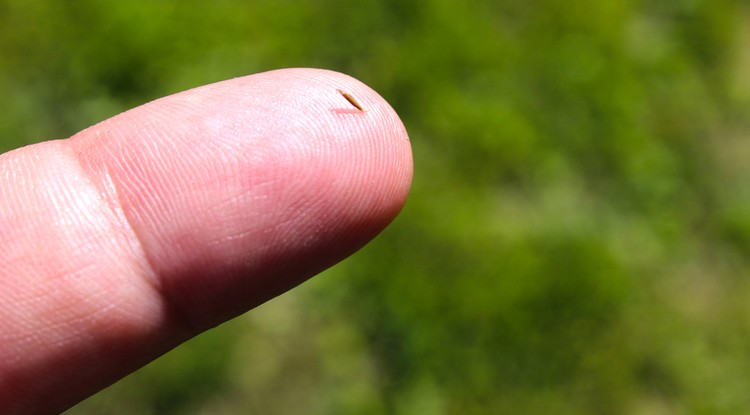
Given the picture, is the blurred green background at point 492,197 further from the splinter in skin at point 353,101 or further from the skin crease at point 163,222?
the splinter in skin at point 353,101

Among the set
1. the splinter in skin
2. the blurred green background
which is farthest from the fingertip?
the blurred green background

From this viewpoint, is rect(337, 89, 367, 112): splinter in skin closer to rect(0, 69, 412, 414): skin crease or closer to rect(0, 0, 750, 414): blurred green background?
rect(0, 69, 412, 414): skin crease

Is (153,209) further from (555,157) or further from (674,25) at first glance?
(674,25)

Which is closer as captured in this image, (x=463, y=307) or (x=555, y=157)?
A: (x=463, y=307)

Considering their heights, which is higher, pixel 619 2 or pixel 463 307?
pixel 619 2

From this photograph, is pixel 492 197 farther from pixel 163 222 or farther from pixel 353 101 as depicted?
pixel 163 222

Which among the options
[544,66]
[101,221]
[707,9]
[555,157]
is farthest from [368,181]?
[707,9]
